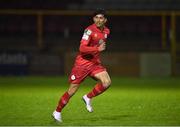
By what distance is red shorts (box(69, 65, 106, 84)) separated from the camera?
10602 mm

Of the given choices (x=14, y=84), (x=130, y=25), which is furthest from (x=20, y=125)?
(x=130, y=25)

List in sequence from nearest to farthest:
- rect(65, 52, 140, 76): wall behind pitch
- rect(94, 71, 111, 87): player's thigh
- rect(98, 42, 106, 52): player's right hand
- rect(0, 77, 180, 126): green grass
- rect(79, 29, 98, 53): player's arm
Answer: rect(98, 42, 106, 52): player's right hand
rect(79, 29, 98, 53): player's arm
rect(0, 77, 180, 126): green grass
rect(94, 71, 111, 87): player's thigh
rect(65, 52, 140, 76): wall behind pitch

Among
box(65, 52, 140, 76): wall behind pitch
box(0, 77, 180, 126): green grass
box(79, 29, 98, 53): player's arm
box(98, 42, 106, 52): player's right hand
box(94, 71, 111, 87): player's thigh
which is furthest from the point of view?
box(65, 52, 140, 76): wall behind pitch

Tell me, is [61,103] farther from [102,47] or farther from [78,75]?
[102,47]

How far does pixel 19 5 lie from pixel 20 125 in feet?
61.3

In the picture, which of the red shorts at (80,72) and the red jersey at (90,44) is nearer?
the red jersey at (90,44)

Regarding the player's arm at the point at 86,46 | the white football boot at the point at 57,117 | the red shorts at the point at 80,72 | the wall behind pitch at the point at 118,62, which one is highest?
the player's arm at the point at 86,46

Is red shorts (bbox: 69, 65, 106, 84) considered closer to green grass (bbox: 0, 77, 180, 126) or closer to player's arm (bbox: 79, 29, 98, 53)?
player's arm (bbox: 79, 29, 98, 53)

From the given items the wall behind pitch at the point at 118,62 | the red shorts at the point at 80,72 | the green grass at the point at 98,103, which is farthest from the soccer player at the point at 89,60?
the wall behind pitch at the point at 118,62

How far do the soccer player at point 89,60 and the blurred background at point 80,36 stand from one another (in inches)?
487

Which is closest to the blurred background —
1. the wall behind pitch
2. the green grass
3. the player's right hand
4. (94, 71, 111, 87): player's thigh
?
the wall behind pitch

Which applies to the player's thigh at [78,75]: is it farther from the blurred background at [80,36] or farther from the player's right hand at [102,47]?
the blurred background at [80,36]

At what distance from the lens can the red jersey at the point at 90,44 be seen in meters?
10.4

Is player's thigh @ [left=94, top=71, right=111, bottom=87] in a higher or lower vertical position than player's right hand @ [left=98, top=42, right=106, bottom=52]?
lower
